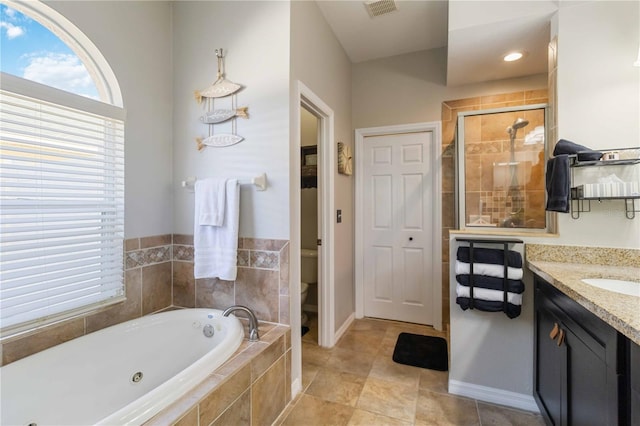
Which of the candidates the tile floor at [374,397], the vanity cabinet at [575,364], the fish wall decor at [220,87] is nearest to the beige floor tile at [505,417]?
the tile floor at [374,397]

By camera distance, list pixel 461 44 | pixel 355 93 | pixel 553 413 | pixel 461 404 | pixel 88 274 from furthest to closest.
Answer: pixel 355 93 < pixel 461 44 < pixel 461 404 < pixel 88 274 < pixel 553 413

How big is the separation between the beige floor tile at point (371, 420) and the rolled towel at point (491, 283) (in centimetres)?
85

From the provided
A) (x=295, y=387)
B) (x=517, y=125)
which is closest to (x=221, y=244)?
(x=295, y=387)

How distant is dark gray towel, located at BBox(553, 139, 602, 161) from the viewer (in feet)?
4.91

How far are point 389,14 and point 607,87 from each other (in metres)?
1.55

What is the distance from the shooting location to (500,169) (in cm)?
221

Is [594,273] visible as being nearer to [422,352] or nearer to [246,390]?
Answer: [422,352]

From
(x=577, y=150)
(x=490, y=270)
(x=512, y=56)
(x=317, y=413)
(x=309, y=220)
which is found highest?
(x=512, y=56)

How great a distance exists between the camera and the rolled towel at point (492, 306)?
62.2 inches

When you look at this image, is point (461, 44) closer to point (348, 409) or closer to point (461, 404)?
point (461, 404)

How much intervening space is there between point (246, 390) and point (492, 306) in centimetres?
136

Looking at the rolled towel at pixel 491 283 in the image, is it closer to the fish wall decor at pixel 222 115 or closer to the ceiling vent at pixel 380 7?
the fish wall decor at pixel 222 115

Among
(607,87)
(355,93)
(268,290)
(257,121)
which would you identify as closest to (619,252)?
(607,87)

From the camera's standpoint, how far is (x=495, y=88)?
2.62 m
